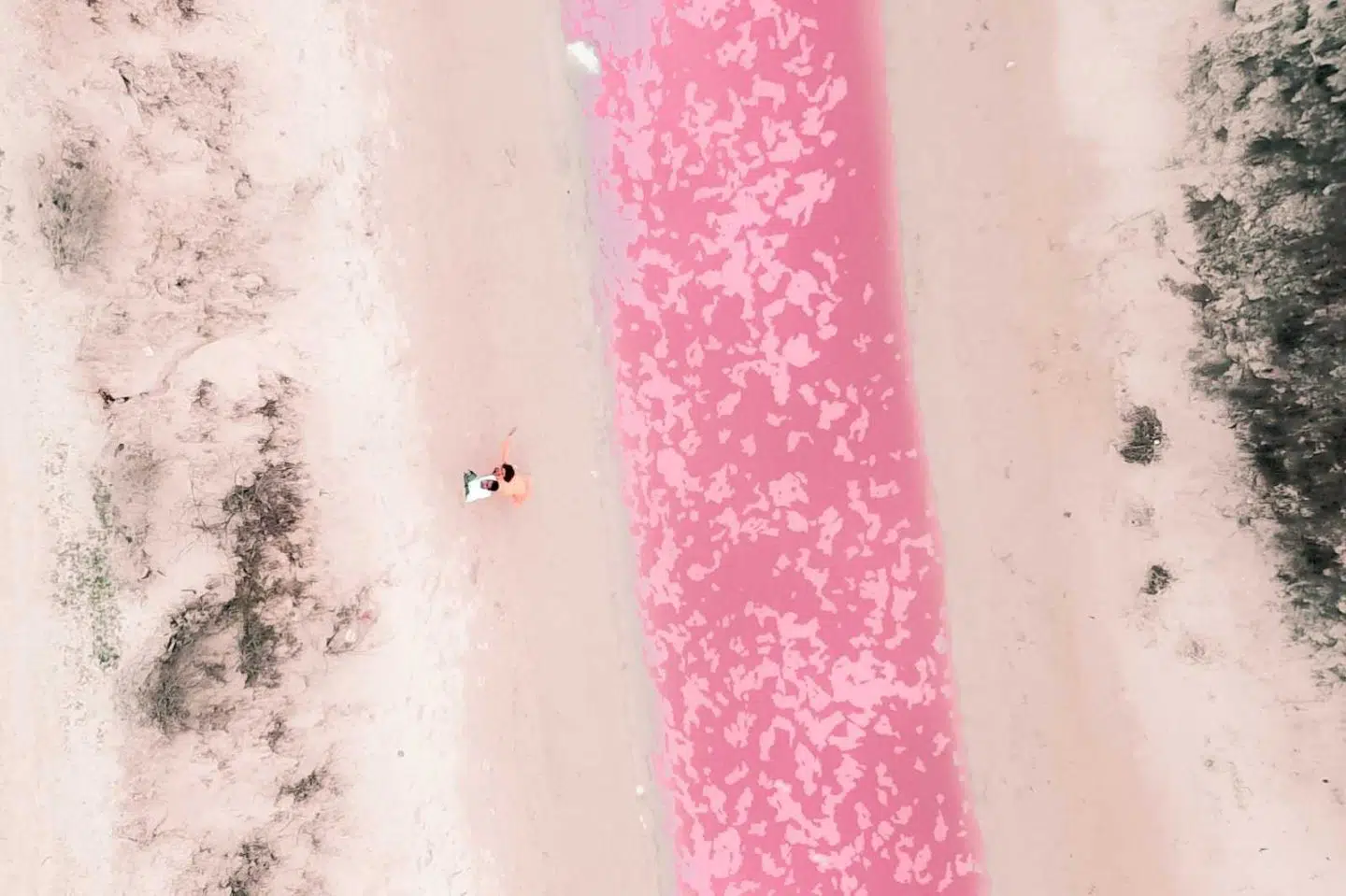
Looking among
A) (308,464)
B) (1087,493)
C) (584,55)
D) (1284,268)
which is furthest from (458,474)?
(1284,268)

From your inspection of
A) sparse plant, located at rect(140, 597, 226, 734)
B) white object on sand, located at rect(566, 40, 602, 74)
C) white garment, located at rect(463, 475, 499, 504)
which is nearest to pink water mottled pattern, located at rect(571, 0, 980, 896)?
white object on sand, located at rect(566, 40, 602, 74)

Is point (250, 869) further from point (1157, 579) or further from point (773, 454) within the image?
point (1157, 579)

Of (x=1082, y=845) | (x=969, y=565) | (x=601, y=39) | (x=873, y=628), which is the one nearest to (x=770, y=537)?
(x=873, y=628)

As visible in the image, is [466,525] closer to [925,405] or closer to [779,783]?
[779,783]

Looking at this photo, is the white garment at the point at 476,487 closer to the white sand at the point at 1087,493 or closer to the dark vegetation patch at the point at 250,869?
the dark vegetation patch at the point at 250,869

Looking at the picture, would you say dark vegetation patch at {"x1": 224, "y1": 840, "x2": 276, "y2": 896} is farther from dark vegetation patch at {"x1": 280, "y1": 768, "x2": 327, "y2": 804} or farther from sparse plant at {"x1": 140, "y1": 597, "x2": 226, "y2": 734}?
sparse plant at {"x1": 140, "y1": 597, "x2": 226, "y2": 734}

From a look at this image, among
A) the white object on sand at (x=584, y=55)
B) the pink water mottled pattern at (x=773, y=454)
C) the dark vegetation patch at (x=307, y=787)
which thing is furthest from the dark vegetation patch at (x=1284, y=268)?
the dark vegetation patch at (x=307, y=787)

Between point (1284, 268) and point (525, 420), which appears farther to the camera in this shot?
point (525, 420)
